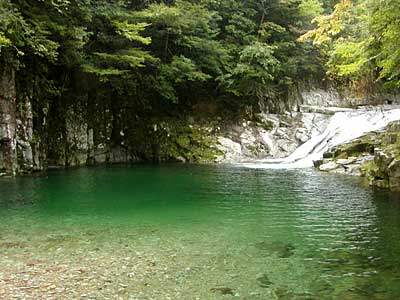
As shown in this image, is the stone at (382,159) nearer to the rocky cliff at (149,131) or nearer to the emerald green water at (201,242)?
the emerald green water at (201,242)

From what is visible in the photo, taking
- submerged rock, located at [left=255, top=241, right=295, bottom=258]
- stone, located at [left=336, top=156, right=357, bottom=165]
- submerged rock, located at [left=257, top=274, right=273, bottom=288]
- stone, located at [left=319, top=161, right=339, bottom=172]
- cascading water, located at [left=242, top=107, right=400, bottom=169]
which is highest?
cascading water, located at [left=242, top=107, right=400, bottom=169]

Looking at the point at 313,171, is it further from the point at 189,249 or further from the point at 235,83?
the point at 189,249

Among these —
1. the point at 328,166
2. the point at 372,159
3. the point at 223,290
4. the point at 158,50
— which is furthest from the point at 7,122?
the point at 223,290

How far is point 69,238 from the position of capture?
7516mm

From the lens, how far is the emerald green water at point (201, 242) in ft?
17.1

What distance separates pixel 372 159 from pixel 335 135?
20.7 ft

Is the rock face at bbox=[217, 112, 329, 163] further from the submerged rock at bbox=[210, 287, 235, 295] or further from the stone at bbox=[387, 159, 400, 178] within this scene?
the submerged rock at bbox=[210, 287, 235, 295]

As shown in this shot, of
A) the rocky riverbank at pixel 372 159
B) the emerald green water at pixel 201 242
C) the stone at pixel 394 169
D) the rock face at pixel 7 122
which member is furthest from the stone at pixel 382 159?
the rock face at pixel 7 122

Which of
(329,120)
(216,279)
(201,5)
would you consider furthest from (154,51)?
(216,279)

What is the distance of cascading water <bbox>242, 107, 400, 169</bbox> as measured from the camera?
848 inches

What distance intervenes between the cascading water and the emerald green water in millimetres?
7864

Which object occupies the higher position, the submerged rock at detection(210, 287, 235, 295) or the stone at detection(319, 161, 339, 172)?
the stone at detection(319, 161, 339, 172)

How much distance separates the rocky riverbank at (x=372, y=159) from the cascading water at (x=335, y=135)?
68.2 inches

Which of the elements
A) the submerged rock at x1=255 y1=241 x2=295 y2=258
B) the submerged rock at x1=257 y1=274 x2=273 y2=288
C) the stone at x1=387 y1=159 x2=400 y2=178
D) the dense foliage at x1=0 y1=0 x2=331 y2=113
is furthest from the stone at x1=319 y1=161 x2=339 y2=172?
the submerged rock at x1=257 y1=274 x2=273 y2=288
